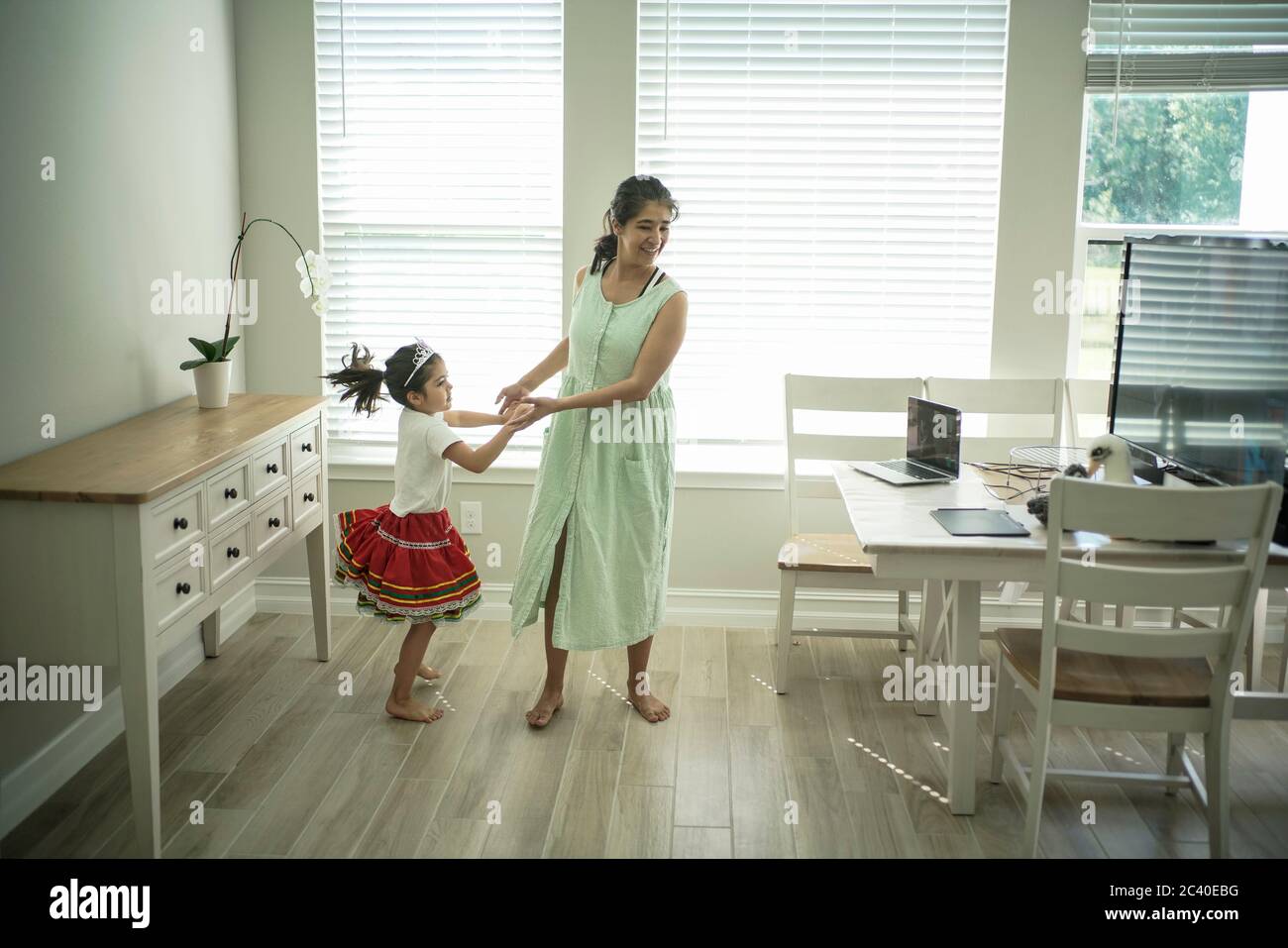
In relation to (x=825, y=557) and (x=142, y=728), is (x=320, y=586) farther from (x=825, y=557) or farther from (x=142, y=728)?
(x=825, y=557)

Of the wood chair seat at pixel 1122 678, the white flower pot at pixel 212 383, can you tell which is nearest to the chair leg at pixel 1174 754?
the wood chair seat at pixel 1122 678

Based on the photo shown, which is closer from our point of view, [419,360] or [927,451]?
[419,360]

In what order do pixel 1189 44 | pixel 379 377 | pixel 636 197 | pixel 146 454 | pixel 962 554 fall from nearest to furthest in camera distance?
pixel 962 554, pixel 146 454, pixel 636 197, pixel 379 377, pixel 1189 44

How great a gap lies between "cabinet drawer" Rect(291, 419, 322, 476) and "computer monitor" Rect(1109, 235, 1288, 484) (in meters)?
2.44

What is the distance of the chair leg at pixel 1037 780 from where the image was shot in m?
2.57

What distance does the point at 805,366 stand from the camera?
4.19 metres

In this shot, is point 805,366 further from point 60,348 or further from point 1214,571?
point 60,348

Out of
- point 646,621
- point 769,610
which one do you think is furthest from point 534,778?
point 769,610

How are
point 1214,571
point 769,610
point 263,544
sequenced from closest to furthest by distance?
point 1214,571 → point 263,544 → point 769,610

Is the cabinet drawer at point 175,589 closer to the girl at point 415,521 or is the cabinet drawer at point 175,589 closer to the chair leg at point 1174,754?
the girl at point 415,521

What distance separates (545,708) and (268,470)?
3.51 feet

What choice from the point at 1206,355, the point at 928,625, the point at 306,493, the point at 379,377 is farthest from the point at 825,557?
the point at 306,493

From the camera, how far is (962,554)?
2648 millimetres

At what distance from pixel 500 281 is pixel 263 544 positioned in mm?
1408
